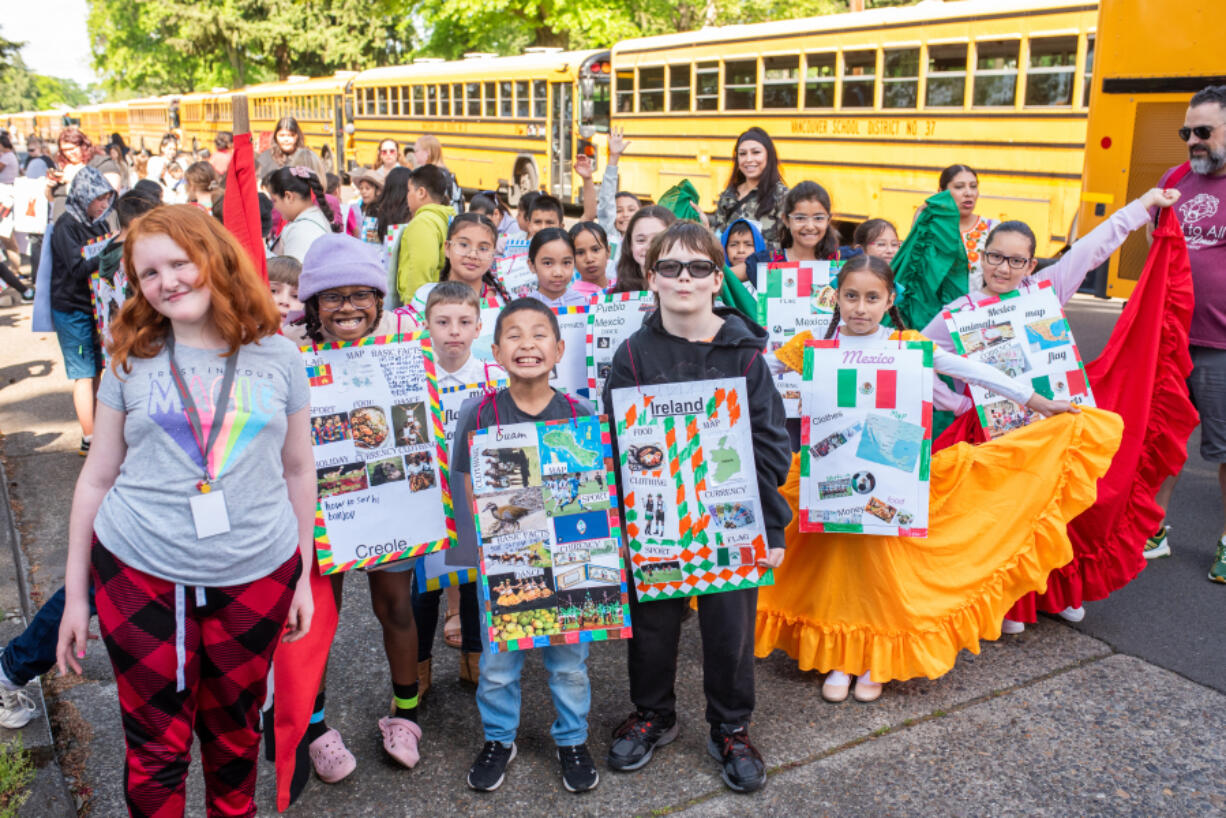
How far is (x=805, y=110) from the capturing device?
13.8m

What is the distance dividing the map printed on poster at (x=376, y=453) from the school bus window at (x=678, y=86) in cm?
1392

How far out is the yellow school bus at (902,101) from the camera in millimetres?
10906

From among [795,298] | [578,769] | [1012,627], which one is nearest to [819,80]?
[795,298]

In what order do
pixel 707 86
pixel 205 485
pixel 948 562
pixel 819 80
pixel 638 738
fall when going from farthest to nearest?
pixel 707 86, pixel 819 80, pixel 948 562, pixel 638 738, pixel 205 485

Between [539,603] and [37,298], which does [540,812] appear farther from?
[37,298]

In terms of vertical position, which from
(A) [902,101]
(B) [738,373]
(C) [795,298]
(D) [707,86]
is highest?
(D) [707,86]

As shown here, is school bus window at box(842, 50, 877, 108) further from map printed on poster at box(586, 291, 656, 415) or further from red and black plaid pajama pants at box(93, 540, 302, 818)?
red and black plaid pajama pants at box(93, 540, 302, 818)

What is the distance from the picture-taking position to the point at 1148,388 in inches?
172

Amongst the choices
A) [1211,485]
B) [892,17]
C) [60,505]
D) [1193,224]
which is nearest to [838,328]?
[1193,224]

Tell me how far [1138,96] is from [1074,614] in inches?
231

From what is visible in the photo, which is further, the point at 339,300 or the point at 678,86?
the point at 678,86

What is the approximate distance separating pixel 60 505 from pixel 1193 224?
20.7 feet

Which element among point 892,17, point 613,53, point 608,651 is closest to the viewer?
point 608,651

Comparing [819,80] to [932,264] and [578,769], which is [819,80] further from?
[578,769]
